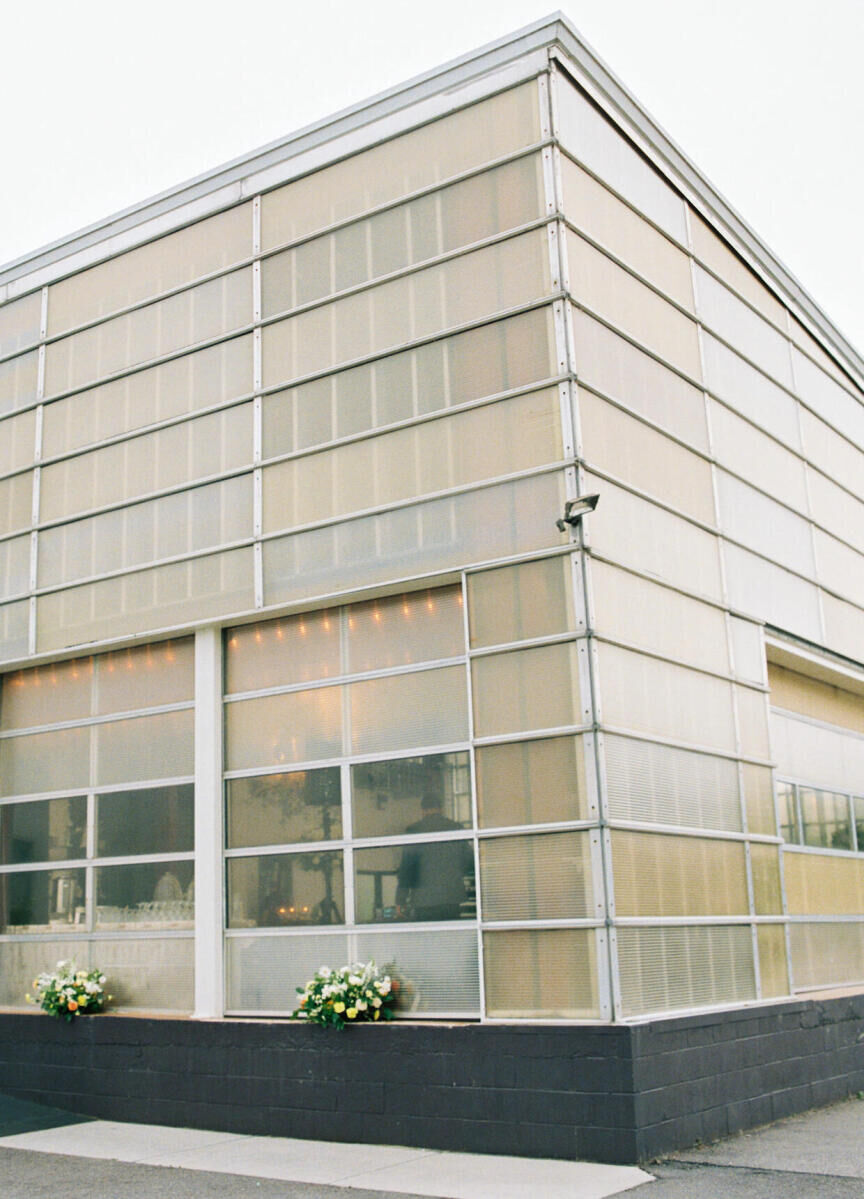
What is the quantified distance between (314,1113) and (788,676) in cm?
746

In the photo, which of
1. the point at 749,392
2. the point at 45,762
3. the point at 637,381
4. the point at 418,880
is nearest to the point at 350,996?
the point at 418,880

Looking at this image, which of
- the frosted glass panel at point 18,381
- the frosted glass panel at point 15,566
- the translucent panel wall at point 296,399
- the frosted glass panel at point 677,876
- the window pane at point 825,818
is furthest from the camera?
the frosted glass panel at point 18,381

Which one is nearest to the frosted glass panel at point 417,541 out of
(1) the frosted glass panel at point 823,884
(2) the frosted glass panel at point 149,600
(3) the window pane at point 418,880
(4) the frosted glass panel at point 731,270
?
(2) the frosted glass panel at point 149,600

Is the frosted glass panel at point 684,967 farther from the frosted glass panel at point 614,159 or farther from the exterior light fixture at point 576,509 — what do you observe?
the frosted glass panel at point 614,159

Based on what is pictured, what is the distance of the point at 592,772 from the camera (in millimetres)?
10156

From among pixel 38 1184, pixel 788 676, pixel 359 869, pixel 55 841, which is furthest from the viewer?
pixel 788 676

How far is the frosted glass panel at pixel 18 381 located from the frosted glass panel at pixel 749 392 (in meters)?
8.03

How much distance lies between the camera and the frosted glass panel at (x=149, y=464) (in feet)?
43.3

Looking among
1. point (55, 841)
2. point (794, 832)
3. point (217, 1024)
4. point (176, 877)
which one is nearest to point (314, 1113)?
point (217, 1024)

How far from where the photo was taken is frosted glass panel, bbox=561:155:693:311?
39.1 feet

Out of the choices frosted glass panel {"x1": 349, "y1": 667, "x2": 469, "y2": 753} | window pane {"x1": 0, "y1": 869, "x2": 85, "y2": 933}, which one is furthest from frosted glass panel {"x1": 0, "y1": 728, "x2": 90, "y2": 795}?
frosted glass panel {"x1": 349, "y1": 667, "x2": 469, "y2": 753}

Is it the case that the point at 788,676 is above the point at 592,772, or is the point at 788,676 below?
above

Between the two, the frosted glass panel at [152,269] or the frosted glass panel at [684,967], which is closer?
the frosted glass panel at [684,967]

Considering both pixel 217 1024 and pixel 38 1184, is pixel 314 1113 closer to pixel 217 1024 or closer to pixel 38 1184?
pixel 217 1024
